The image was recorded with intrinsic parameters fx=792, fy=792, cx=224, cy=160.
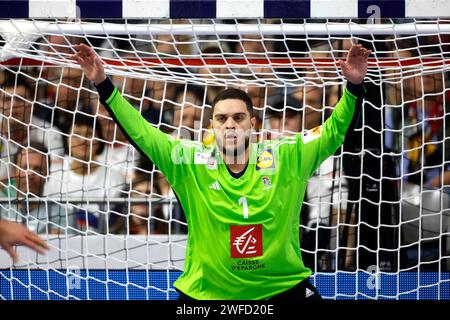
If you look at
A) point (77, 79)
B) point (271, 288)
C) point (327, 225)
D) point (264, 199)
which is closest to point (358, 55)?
point (264, 199)

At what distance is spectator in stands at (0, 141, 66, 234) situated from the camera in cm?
421

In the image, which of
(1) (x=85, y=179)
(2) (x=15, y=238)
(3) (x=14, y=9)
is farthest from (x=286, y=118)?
(2) (x=15, y=238)

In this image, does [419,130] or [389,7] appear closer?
[389,7]

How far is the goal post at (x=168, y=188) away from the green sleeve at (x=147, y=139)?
0.81 m

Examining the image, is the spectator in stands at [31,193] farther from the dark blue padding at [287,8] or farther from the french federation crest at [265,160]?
the dark blue padding at [287,8]

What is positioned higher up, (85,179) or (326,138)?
(326,138)

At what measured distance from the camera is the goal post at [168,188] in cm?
405

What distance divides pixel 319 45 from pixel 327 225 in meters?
0.95

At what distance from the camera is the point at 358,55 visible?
2.93 meters

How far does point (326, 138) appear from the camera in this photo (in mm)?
3062

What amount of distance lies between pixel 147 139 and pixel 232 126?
1.10 ft

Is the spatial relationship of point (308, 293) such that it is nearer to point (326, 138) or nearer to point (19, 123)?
point (326, 138)
